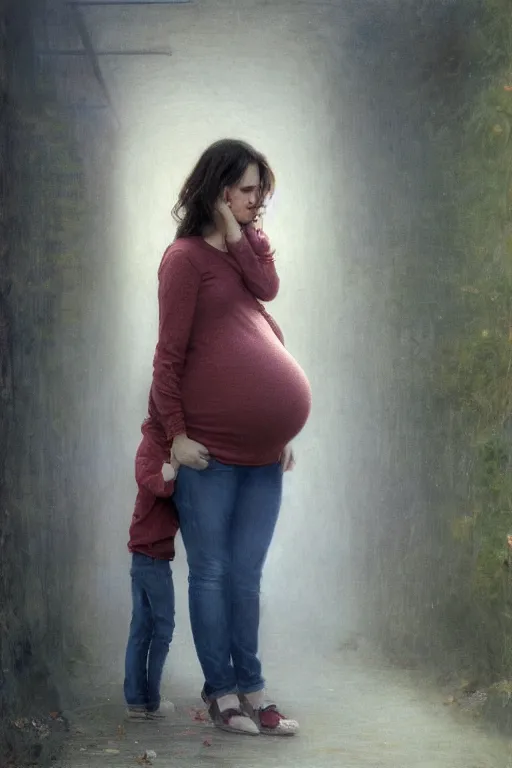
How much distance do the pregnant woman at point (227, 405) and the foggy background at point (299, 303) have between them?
0.42 feet

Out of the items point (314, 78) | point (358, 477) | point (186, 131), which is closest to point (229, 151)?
point (186, 131)

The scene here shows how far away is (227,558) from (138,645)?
326 mm

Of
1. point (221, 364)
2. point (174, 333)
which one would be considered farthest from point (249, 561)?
point (174, 333)

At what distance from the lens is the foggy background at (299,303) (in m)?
3.01

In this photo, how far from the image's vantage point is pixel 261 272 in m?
3.04

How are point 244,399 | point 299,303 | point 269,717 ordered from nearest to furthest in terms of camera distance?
1. point 244,399
2. point 269,717
3. point 299,303

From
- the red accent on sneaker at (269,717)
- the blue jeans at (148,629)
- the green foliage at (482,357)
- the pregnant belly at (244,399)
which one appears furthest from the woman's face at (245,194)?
the red accent on sneaker at (269,717)

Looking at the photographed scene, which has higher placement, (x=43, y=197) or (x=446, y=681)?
(x=43, y=197)

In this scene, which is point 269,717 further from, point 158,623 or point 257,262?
point 257,262

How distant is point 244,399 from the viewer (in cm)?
296

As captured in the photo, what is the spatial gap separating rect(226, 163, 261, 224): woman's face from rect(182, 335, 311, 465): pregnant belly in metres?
0.33

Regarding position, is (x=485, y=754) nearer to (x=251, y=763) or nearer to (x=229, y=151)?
(x=251, y=763)

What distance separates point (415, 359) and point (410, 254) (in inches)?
11.7

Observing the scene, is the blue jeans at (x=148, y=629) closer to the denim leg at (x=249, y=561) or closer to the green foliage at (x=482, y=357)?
the denim leg at (x=249, y=561)
